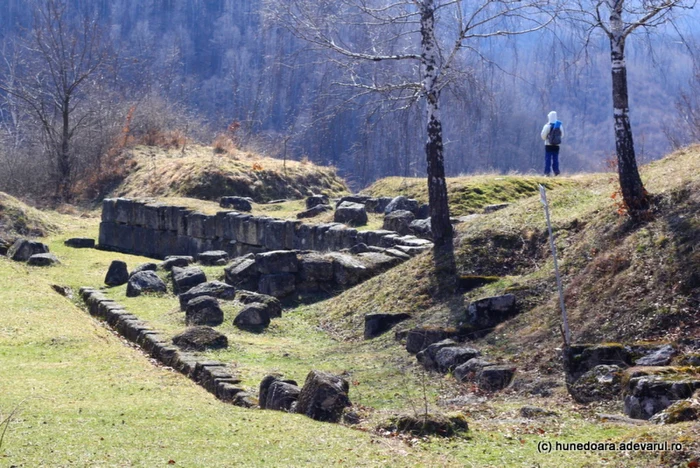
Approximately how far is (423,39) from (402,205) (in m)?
7.92

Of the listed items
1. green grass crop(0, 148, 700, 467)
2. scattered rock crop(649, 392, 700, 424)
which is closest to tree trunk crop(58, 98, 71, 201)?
green grass crop(0, 148, 700, 467)

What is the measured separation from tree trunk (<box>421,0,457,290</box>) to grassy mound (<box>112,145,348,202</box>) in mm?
15257

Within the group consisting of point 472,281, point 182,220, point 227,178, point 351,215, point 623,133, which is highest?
point 623,133

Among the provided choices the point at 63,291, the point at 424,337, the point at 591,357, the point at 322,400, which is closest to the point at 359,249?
the point at 63,291

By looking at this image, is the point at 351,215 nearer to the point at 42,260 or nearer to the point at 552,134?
the point at 552,134

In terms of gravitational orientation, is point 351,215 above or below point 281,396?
above

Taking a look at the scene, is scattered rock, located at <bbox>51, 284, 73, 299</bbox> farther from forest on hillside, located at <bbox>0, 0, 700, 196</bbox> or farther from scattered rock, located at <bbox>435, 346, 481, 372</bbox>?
scattered rock, located at <bbox>435, 346, 481, 372</bbox>

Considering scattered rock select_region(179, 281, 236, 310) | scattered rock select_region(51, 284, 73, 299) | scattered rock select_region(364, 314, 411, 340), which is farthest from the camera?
scattered rock select_region(51, 284, 73, 299)

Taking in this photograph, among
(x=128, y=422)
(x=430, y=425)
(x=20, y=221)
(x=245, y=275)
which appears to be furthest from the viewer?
(x=20, y=221)

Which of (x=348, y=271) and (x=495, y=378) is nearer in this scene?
(x=495, y=378)

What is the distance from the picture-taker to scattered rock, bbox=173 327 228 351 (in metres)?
14.6

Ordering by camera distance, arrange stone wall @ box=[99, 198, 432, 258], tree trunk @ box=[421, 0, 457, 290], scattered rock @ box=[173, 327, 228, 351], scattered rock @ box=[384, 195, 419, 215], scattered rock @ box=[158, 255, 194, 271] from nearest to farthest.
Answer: scattered rock @ box=[173, 327, 228, 351] < tree trunk @ box=[421, 0, 457, 290] < stone wall @ box=[99, 198, 432, 258] < scattered rock @ box=[158, 255, 194, 271] < scattered rock @ box=[384, 195, 419, 215]

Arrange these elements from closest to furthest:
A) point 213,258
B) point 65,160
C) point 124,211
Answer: point 213,258 < point 124,211 < point 65,160

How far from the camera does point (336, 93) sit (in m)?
18.2
